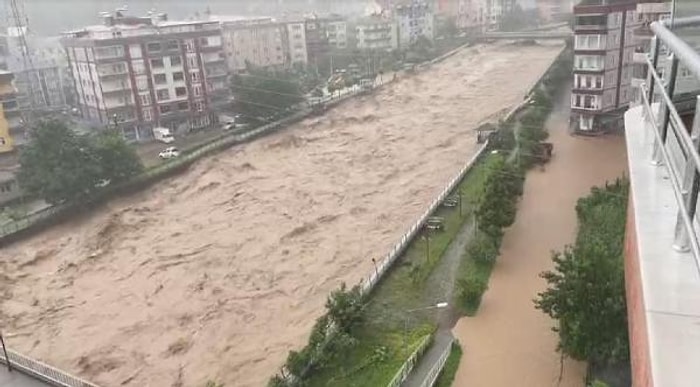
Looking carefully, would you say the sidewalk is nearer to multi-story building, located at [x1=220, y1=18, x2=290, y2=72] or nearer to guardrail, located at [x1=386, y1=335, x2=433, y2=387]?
guardrail, located at [x1=386, y1=335, x2=433, y2=387]

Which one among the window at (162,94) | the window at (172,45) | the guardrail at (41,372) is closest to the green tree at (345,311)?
the guardrail at (41,372)

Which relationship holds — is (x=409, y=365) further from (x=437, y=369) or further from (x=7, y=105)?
(x=7, y=105)

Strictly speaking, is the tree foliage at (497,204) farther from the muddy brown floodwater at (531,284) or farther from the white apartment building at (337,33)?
the white apartment building at (337,33)

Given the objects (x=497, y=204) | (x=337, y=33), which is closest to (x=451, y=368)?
(x=497, y=204)

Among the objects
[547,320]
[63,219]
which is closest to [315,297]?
[547,320]

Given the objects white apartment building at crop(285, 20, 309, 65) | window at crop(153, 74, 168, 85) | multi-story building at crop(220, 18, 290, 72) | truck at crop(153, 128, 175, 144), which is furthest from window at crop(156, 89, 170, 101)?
white apartment building at crop(285, 20, 309, 65)

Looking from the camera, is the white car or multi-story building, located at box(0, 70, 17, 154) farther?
the white car
